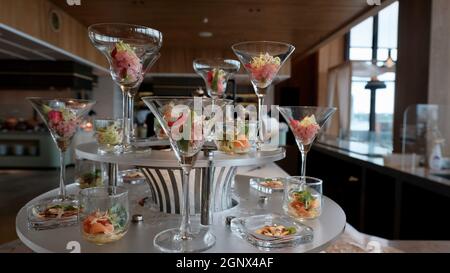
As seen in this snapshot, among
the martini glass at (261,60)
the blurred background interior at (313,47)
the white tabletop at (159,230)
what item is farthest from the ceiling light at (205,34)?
the white tabletop at (159,230)

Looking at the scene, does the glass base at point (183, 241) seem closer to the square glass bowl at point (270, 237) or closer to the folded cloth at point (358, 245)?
the square glass bowl at point (270, 237)

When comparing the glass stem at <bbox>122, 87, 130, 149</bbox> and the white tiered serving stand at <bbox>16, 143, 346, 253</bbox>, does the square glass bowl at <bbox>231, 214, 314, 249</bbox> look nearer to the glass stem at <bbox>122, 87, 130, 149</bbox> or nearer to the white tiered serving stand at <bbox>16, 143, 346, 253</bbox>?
the white tiered serving stand at <bbox>16, 143, 346, 253</bbox>

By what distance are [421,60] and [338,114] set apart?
3453 mm

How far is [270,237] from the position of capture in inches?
31.4

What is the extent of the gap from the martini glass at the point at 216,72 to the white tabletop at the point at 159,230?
0.48 metres

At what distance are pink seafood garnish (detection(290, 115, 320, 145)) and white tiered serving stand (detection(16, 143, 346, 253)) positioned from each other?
0.10 metres

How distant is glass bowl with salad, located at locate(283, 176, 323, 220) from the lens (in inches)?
39.2

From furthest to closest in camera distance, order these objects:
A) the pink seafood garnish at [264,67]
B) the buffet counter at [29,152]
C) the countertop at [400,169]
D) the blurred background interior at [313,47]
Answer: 1. the buffet counter at [29,152]
2. the blurred background interior at [313,47]
3. the countertop at [400,169]
4. the pink seafood garnish at [264,67]

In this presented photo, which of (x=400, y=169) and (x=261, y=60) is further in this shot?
(x=400, y=169)

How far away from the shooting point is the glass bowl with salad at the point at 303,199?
1.00m

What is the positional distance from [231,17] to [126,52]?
5.69 feet

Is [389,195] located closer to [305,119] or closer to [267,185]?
[267,185]

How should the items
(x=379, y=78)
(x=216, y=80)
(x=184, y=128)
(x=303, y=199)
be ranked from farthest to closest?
(x=379, y=78)
(x=216, y=80)
(x=303, y=199)
(x=184, y=128)

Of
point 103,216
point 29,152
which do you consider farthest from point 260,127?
point 29,152
